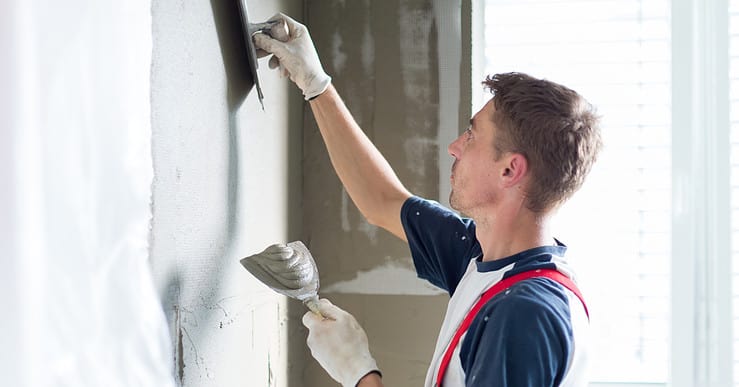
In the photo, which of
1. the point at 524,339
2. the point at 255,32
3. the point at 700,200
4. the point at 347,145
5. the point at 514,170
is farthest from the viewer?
the point at 700,200

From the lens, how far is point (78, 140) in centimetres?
96

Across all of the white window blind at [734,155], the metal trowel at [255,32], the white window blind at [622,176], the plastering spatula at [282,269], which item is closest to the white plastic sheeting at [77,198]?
the plastering spatula at [282,269]

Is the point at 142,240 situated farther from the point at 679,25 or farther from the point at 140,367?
the point at 679,25

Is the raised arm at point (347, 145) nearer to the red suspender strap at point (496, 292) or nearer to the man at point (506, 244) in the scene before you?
the man at point (506, 244)

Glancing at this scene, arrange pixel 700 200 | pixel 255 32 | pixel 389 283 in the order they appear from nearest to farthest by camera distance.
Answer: pixel 255 32 → pixel 389 283 → pixel 700 200

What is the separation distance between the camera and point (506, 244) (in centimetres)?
163

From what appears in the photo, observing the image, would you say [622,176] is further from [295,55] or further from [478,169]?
[295,55]

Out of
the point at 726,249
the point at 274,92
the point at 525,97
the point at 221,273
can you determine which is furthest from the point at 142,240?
the point at 726,249

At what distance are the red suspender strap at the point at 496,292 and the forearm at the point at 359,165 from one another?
0.53 metres

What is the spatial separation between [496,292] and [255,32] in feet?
2.68

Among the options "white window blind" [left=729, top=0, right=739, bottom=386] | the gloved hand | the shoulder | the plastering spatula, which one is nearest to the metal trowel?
the gloved hand

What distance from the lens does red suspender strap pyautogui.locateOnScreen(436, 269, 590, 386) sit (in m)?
1.47

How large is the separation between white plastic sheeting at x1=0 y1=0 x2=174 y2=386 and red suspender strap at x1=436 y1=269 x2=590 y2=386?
0.55m

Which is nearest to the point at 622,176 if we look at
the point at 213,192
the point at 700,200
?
the point at 700,200
